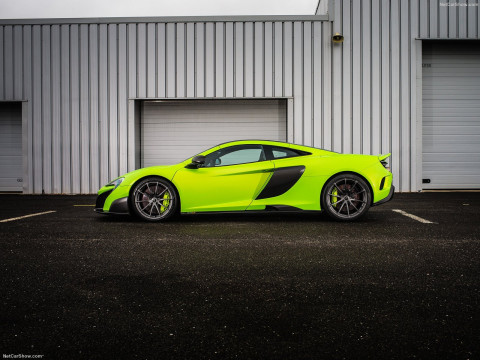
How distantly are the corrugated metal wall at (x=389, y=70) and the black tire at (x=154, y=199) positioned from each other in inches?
264

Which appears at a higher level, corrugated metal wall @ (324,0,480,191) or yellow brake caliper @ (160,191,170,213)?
corrugated metal wall @ (324,0,480,191)

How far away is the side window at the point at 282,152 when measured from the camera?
19.1ft

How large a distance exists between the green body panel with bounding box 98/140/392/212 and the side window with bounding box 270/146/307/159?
79mm

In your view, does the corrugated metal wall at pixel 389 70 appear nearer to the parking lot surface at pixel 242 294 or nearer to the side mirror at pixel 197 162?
the side mirror at pixel 197 162

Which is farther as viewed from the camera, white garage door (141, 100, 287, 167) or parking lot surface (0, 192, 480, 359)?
white garage door (141, 100, 287, 167)

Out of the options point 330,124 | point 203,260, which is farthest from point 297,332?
point 330,124

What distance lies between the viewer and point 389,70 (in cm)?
1127

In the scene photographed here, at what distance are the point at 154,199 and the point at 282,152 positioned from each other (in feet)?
6.36

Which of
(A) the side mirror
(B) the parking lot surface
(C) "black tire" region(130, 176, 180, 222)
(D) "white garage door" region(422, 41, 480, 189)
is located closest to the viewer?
(B) the parking lot surface

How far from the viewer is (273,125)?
11.8 m

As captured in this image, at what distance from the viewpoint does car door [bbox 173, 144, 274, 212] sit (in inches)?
223

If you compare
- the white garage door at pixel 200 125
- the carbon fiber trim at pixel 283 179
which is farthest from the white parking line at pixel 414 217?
the white garage door at pixel 200 125

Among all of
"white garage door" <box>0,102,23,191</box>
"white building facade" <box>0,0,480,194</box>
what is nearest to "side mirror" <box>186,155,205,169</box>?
"white building facade" <box>0,0,480,194</box>

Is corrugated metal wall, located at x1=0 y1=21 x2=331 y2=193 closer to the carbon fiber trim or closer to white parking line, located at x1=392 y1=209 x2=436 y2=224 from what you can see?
white parking line, located at x1=392 y1=209 x2=436 y2=224
